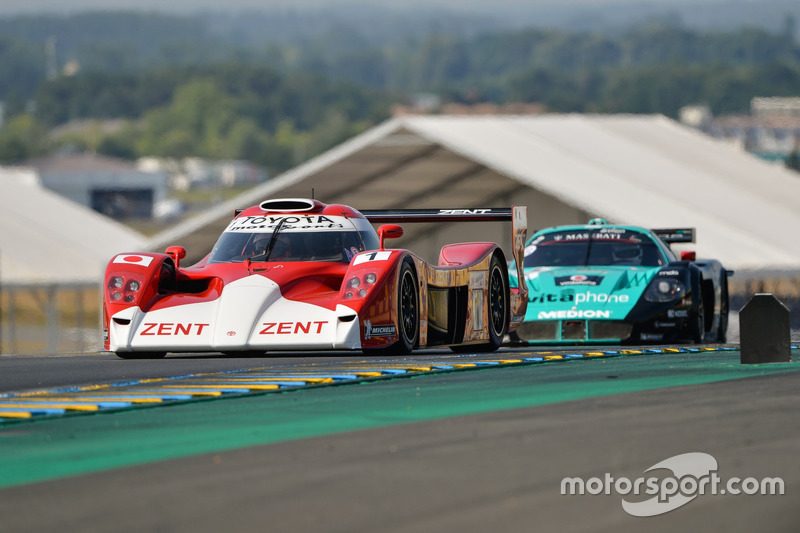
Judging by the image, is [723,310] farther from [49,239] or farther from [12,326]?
[49,239]

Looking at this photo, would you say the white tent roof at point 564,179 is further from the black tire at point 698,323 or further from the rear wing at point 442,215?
the rear wing at point 442,215

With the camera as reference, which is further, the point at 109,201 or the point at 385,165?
the point at 109,201

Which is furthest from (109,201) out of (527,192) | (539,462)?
(539,462)

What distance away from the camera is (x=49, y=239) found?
54.6m

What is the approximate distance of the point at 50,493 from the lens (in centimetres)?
769

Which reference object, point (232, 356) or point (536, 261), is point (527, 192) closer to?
point (536, 261)

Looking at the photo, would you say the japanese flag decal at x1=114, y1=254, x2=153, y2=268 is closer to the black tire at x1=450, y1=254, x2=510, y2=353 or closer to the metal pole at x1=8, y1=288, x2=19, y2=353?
Result: the black tire at x1=450, y1=254, x2=510, y2=353

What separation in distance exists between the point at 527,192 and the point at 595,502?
42509mm

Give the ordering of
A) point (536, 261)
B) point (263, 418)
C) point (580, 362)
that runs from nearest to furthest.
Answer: point (263, 418) → point (580, 362) → point (536, 261)

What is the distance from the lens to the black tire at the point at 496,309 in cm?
1714

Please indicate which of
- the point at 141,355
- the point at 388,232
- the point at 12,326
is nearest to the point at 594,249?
the point at 388,232

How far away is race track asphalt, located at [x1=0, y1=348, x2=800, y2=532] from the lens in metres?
7.20

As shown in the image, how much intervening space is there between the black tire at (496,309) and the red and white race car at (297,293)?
0.56 feet

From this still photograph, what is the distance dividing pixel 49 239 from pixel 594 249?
36295 millimetres
